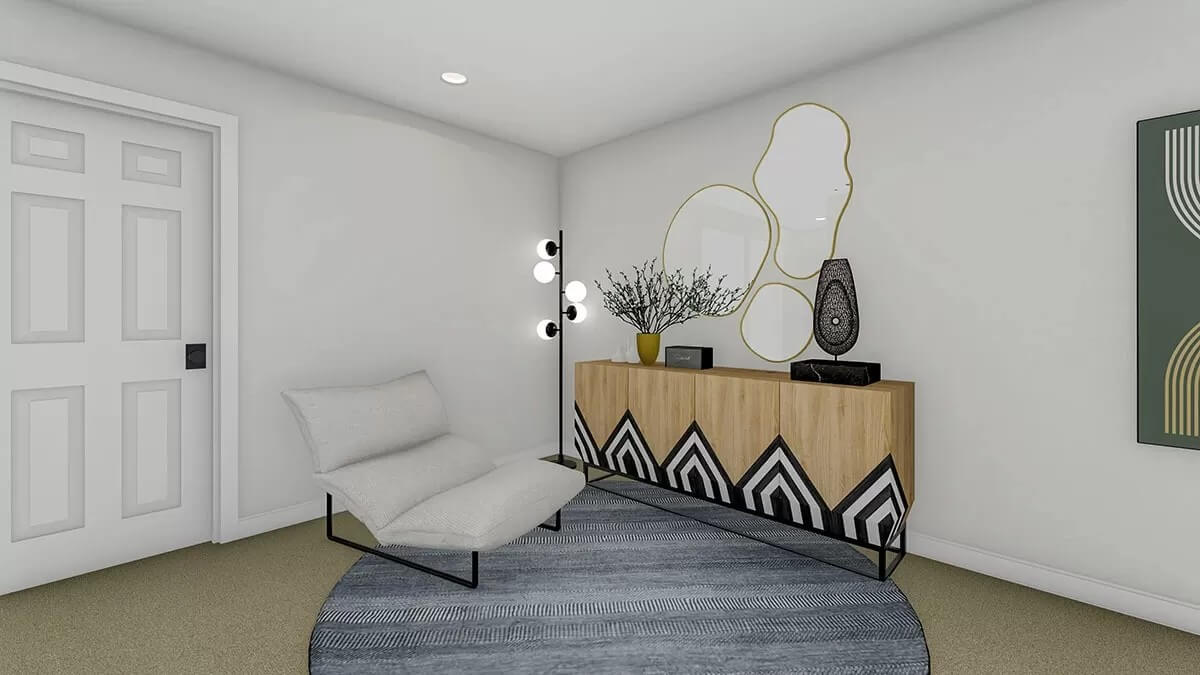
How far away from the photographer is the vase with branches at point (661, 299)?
354 cm

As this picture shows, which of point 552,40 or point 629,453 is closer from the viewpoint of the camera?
point 552,40

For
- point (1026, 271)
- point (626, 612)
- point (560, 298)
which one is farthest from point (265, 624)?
point (1026, 271)

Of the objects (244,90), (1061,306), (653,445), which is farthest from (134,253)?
(1061,306)

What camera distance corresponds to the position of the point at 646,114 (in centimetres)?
362

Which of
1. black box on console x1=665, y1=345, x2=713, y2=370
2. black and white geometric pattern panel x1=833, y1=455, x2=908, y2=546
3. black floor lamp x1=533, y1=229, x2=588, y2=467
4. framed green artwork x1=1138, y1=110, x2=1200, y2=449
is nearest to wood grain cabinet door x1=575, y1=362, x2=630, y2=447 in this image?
black box on console x1=665, y1=345, x2=713, y2=370

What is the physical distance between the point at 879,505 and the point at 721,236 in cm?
180

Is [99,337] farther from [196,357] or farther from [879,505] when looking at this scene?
[879,505]

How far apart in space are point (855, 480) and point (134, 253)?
3443mm

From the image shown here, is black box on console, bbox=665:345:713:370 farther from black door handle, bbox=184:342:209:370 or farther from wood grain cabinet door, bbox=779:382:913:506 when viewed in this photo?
black door handle, bbox=184:342:209:370

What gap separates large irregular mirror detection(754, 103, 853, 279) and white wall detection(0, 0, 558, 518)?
1923 millimetres

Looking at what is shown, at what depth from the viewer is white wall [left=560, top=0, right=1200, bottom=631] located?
215cm

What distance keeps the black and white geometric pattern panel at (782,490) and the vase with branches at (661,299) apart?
3.32ft

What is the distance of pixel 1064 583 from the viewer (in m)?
2.32

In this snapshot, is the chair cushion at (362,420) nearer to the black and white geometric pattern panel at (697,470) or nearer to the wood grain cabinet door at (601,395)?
the wood grain cabinet door at (601,395)
